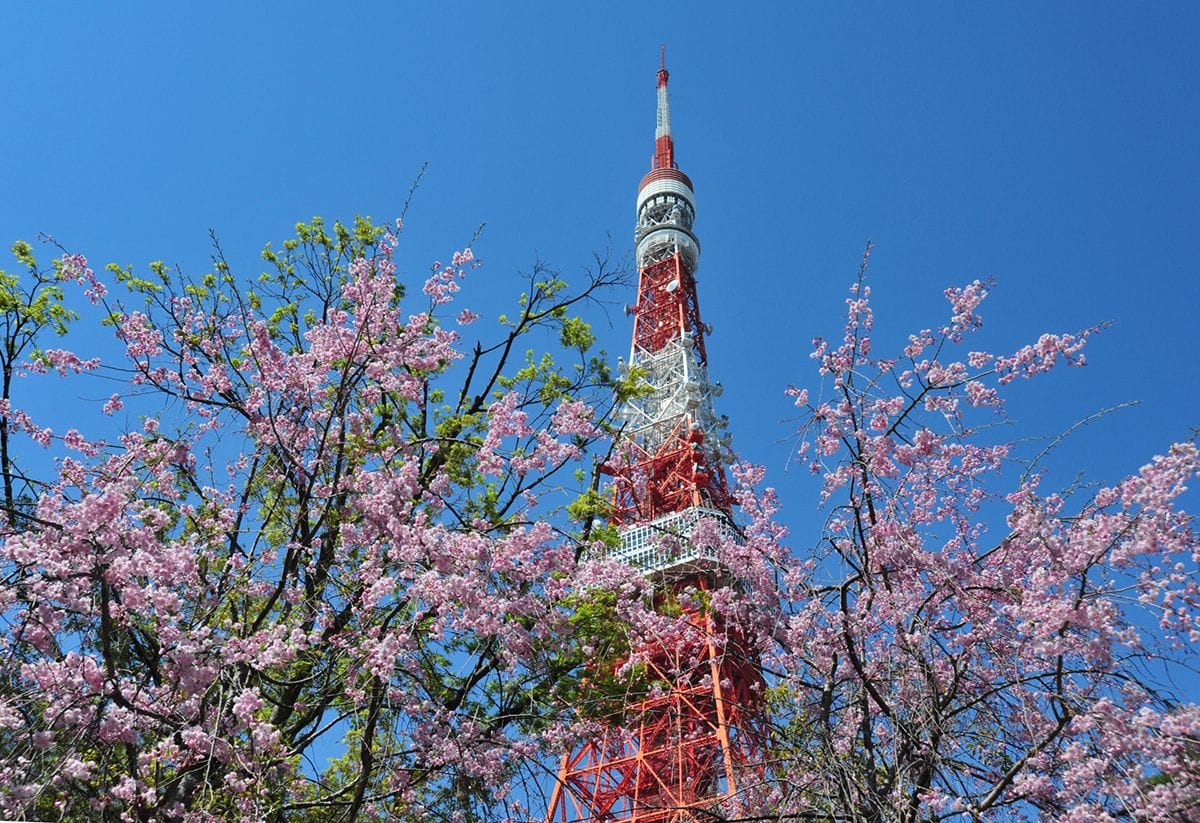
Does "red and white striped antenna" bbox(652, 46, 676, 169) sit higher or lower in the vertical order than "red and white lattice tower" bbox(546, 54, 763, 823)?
higher

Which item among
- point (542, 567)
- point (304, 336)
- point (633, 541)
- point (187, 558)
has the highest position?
point (633, 541)

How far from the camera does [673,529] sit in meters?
6.48

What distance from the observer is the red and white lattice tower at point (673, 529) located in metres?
6.55

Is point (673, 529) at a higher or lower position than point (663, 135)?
lower

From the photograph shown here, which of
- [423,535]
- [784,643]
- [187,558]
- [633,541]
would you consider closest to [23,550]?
[187,558]

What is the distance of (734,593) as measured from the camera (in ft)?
19.7

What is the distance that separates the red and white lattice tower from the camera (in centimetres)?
655

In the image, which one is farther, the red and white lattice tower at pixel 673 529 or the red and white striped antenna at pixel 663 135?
the red and white striped antenna at pixel 663 135

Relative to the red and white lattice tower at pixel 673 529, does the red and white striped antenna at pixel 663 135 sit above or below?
above

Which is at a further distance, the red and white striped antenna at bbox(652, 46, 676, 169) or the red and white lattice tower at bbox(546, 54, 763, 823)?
the red and white striped antenna at bbox(652, 46, 676, 169)

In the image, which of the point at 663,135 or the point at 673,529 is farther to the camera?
the point at 663,135

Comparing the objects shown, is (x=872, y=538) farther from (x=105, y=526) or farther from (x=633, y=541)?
(x=633, y=541)

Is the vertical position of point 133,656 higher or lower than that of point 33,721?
higher

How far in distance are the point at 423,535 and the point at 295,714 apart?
1.70 meters
